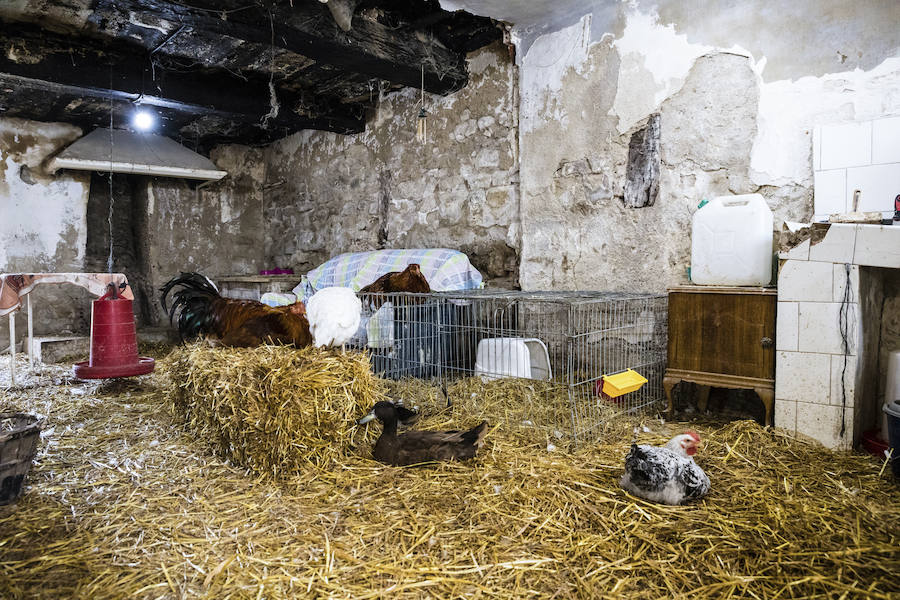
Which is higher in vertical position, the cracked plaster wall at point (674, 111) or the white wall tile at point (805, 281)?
the cracked plaster wall at point (674, 111)

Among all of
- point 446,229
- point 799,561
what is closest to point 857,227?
point 799,561

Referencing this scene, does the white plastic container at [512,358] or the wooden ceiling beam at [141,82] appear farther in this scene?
the wooden ceiling beam at [141,82]

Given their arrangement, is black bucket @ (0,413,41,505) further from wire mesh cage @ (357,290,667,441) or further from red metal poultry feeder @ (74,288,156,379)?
wire mesh cage @ (357,290,667,441)

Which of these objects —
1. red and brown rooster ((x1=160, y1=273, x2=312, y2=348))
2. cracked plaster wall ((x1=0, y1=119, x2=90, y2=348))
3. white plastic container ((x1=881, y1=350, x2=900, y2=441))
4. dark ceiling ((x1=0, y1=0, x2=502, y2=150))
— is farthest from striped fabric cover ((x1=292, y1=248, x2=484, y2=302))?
cracked plaster wall ((x1=0, y1=119, x2=90, y2=348))

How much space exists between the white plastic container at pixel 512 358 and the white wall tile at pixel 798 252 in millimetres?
1588

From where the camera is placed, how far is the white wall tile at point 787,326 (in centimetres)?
264

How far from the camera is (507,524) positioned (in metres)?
1.92

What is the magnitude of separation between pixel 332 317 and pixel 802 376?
2.45 meters

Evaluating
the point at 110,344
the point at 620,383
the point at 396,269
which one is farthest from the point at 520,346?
the point at 110,344

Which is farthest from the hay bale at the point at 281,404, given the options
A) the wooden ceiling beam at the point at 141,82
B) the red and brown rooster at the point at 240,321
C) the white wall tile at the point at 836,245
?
the wooden ceiling beam at the point at 141,82

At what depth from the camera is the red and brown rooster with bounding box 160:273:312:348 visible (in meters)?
3.32

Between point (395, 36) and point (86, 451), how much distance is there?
12.0 ft

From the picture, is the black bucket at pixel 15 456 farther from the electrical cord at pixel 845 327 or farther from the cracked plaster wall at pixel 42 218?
the cracked plaster wall at pixel 42 218

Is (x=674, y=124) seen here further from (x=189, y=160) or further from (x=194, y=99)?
(x=189, y=160)
